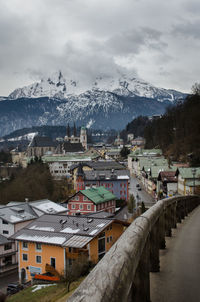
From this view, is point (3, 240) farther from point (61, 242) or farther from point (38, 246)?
point (61, 242)

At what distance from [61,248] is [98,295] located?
29727 mm

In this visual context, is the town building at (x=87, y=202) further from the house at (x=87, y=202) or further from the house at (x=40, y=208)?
the house at (x=40, y=208)

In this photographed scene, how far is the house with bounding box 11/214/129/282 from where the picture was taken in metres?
29.8

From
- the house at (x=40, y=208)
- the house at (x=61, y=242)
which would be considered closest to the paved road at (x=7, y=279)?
the house at (x=61, y=242)

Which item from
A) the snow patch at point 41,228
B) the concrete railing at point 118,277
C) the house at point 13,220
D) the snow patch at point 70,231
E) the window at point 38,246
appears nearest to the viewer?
the concrete railing at point 118,277

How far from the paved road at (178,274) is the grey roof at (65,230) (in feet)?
73.9

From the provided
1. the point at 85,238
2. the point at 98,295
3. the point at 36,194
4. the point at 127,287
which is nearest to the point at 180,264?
the point at 127,287

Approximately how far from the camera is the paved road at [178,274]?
4061 millimetres

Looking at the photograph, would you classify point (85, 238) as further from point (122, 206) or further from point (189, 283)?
point (122, 206)

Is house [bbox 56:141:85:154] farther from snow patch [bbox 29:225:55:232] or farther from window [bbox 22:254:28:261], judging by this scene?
window [bbox 22:254:28:261]

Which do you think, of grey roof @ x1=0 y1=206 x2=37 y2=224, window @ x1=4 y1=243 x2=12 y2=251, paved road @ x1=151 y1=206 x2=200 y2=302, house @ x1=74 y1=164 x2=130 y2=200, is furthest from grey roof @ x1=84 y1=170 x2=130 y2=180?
paved road @ x1=151 y1=206 x2=200 y2=302

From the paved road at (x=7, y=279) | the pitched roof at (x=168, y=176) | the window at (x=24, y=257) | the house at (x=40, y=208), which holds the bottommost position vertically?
the paved road at (x=7, y=279)

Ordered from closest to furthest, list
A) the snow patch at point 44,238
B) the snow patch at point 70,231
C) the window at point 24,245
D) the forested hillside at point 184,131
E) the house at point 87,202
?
the snow patch at point 44,238, the snow patch at point 70,231, the window at point 24,245, the house at point 87,202, the forested hillside at point 184,131

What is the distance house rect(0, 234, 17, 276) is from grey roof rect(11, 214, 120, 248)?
7.70 m
